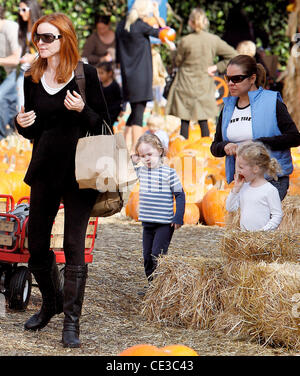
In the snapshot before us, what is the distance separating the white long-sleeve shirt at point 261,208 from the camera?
174 inches

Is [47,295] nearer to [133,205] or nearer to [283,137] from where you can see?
[283,137]

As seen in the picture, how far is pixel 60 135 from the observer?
3930mm

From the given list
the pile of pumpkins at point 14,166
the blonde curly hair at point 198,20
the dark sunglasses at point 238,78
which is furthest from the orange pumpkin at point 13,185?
the blonde curly hair at point 198,20

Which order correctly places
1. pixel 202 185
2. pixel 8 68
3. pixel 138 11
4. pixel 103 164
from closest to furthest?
pixel 103 164, pixel 202 185, pixel 138 11, pixel 8 68

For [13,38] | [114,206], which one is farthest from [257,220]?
[13,38]

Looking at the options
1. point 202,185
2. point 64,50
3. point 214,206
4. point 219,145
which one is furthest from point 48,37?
point 202,185

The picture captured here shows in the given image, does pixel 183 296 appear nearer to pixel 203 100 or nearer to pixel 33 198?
pixel 33 198

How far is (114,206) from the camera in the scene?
3.95 m

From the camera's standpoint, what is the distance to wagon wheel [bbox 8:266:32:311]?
4.60 m

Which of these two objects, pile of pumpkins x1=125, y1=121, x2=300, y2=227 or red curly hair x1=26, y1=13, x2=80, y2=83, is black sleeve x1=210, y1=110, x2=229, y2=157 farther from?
pile of pumpkins x1=125, y1=121, x2=300, y2=227

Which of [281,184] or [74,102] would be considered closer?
[74,102]

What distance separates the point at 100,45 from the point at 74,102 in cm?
829
